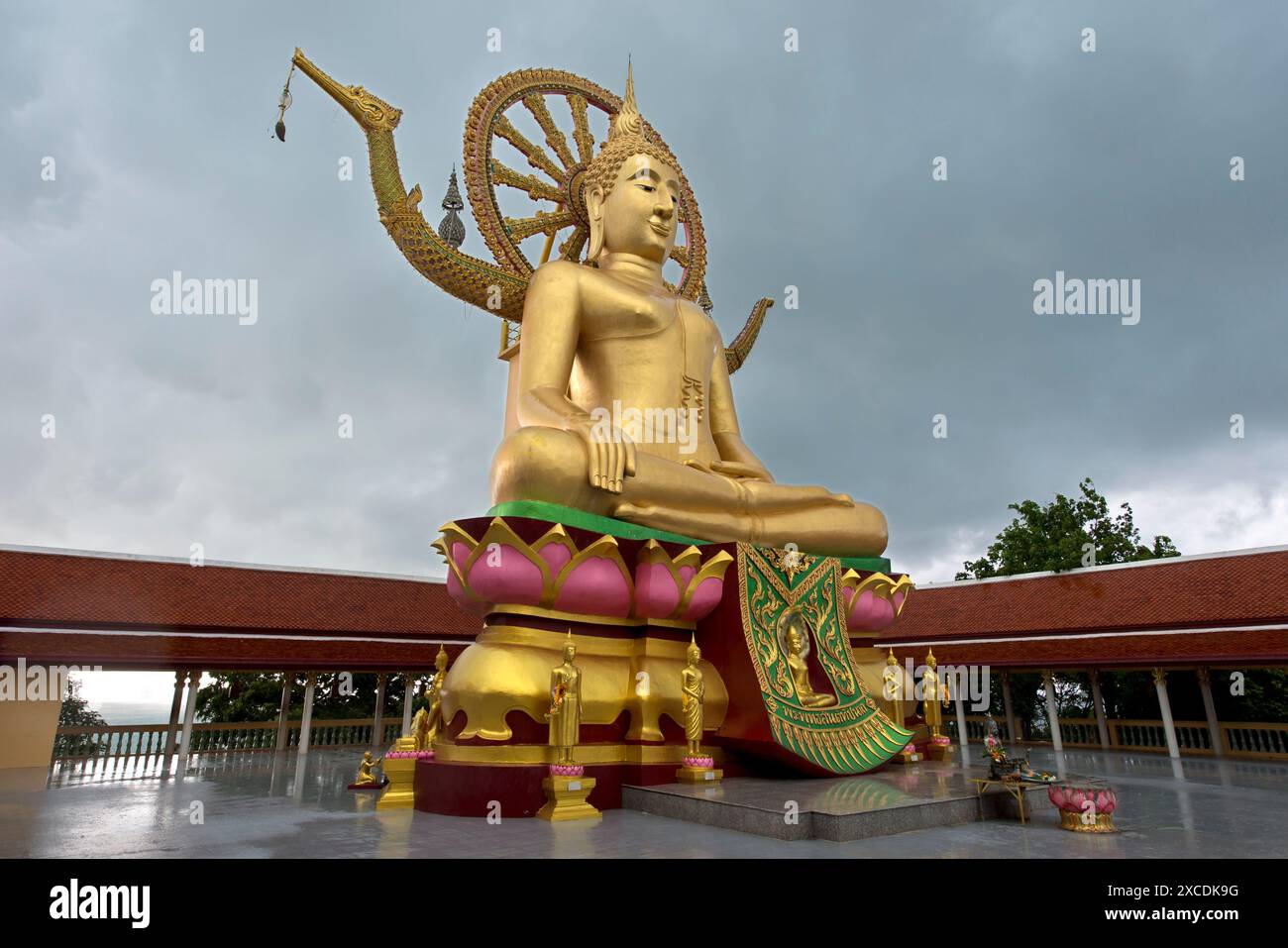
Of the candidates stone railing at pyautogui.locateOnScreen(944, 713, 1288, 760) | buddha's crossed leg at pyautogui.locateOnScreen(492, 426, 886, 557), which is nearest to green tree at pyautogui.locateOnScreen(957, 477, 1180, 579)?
stone railing at pyautogui.locateOnScreen(944, 713, 1288, 760)

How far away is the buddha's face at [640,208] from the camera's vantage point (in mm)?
9609

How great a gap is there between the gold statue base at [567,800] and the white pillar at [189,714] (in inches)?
313

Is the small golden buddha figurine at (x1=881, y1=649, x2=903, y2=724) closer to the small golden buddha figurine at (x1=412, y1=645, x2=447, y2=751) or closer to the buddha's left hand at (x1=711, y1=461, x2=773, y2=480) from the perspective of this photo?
the buddha's left hand at (x1=711, y1=461, x2=773, y2=480)

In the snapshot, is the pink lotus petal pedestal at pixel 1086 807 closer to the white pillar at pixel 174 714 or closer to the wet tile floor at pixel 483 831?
the wet tile floor at pixel 483 831

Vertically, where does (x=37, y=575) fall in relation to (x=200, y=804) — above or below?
above

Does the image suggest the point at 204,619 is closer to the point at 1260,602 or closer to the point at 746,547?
the point at 746,547

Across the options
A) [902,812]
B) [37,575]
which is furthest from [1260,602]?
[37,575]

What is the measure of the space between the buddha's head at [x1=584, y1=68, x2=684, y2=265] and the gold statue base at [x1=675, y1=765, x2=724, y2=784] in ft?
20.9

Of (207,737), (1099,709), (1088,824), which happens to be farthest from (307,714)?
(1099,709)

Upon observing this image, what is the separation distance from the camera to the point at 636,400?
29.9 ft

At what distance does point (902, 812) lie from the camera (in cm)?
505

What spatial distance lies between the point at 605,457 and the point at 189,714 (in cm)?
898

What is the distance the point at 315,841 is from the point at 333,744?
12908 mm
